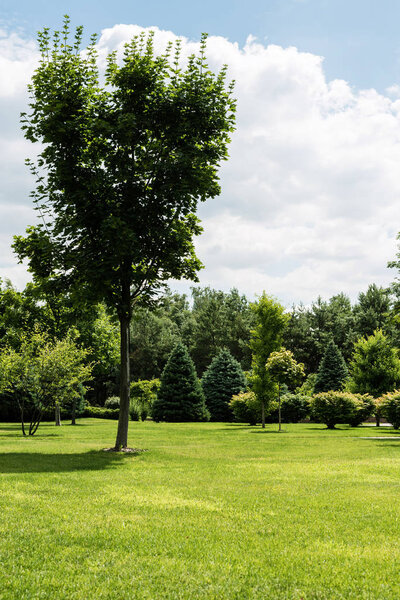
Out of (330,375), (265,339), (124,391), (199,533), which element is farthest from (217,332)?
(199,533)

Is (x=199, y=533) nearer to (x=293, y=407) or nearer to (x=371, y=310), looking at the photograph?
(x=293, y=407)

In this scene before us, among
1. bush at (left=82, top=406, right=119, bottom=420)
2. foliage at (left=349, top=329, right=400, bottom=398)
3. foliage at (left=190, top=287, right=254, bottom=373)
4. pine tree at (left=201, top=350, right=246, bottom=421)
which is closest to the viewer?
foliage at (left=349, top=329, right=400, bottom=398)

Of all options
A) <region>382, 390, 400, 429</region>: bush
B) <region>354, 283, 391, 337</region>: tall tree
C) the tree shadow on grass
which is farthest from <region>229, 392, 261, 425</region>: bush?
<region>354, 283, 391, 337</region>: tall tree

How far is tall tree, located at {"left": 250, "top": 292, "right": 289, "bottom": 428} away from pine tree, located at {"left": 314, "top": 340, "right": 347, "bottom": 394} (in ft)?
42.5

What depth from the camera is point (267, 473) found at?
36.4 feet

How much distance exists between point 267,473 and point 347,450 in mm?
6421

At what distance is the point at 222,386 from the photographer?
143ft

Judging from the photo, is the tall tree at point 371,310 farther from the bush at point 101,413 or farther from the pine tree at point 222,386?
the bush at point 101,413

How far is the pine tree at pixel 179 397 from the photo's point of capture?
39875 mm

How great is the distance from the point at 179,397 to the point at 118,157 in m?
27.4

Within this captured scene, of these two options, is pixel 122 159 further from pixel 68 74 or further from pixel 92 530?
pixel 92 530

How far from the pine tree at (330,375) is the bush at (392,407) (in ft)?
58.4

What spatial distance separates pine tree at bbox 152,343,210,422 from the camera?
3988 centimetres

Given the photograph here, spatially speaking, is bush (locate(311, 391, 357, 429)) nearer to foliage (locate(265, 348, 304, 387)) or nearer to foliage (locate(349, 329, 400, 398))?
foliage (locate(265, 348, 304, 387))
